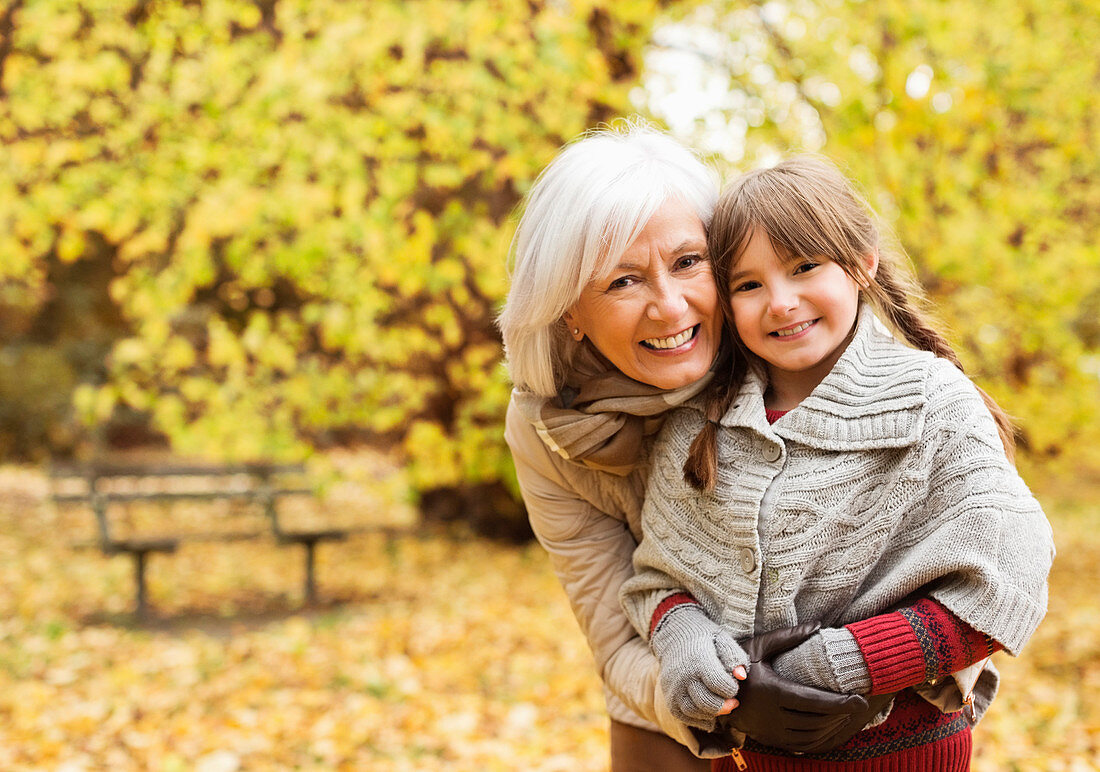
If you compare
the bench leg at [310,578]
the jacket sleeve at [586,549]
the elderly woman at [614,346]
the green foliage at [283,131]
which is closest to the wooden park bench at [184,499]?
the bench leg at [310,578]

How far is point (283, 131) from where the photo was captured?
18.4ft

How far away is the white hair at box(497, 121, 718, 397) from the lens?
1.72 m

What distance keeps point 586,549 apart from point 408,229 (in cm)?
448

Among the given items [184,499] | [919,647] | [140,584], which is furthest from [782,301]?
[184,499]

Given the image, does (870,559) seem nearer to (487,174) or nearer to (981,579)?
(981,579)

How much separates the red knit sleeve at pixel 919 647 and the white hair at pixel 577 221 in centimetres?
79

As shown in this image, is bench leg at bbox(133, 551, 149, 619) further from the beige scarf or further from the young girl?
the young girl

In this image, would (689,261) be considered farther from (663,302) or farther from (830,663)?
(830,663)

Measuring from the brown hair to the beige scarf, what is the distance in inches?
4.4

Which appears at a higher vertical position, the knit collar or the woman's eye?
the woman's eye

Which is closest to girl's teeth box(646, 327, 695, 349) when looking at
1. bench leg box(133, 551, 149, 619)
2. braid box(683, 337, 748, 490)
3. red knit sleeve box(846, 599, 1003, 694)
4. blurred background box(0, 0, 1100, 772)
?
braid box(683, 337, 748, 490)

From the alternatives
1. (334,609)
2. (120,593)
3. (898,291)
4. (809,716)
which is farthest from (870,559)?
(120,593)

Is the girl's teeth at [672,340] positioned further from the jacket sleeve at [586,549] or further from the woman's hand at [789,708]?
the woman's hand at [789,708]

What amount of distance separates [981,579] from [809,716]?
34 cm
